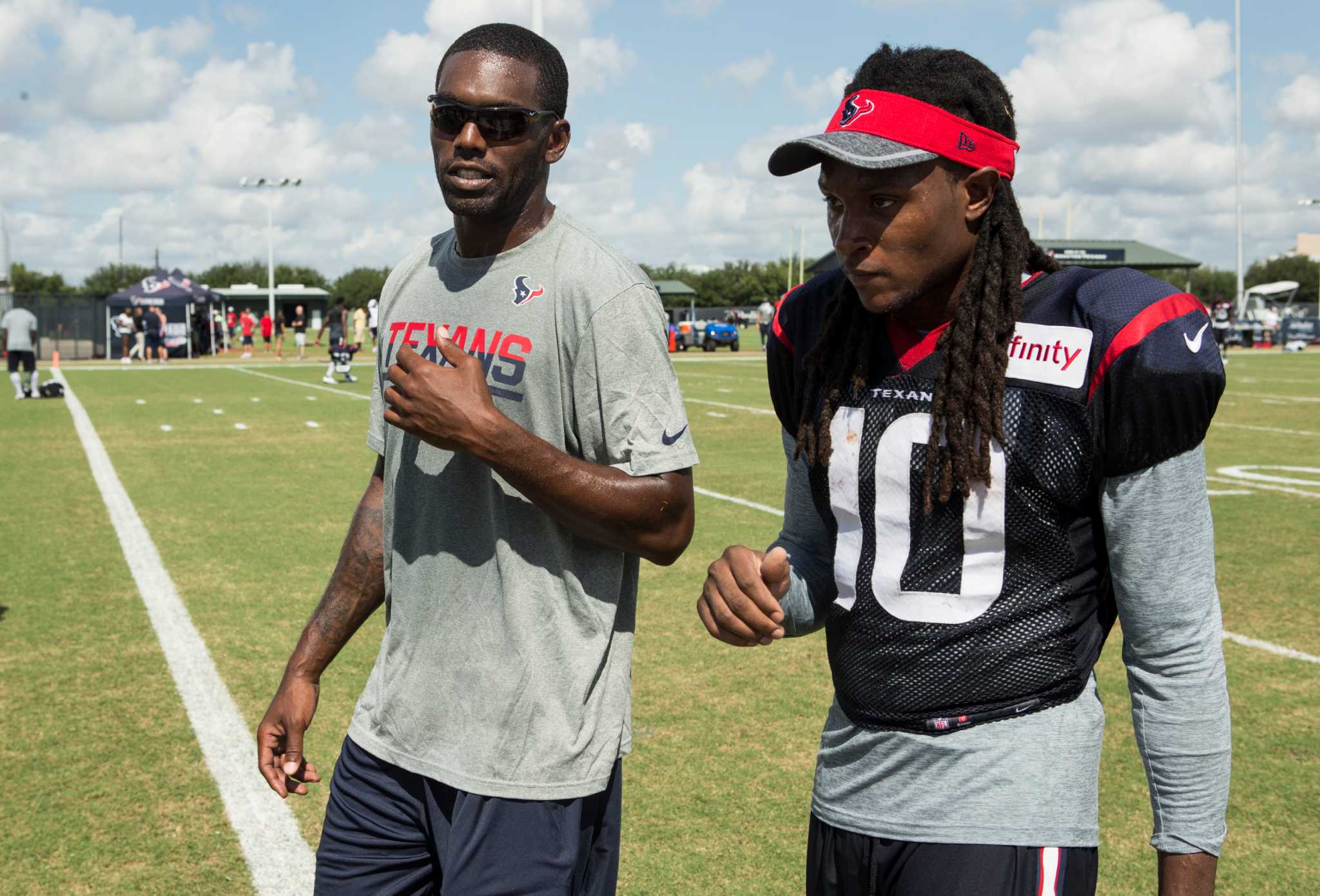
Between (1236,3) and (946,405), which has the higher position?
(1236,3)

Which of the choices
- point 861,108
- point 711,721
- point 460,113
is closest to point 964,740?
point 861,108

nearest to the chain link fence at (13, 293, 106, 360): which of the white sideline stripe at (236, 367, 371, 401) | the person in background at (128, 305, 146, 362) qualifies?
the person in background at (128, 305, 146, 362)

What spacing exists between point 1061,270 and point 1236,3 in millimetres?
54232

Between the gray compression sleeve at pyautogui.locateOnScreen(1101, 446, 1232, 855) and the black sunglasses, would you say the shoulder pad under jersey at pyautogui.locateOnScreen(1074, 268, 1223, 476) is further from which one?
the black sunglasses

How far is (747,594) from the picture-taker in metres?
1.87

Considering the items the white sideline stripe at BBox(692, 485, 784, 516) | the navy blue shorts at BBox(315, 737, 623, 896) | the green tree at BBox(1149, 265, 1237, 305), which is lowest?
the white sideline stripe at BBox(692, 485, 784, 516)

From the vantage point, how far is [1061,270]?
194cm

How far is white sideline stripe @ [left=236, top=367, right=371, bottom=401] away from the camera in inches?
923

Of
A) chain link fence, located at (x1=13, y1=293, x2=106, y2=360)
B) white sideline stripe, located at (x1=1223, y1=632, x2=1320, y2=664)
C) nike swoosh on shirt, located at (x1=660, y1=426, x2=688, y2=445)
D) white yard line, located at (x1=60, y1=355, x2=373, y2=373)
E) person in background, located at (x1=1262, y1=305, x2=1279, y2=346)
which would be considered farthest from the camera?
person in background, located at (x1=1262, y1=305, x2=1279, y2=346)

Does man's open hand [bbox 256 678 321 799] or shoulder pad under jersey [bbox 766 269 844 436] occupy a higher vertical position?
shoulder pad under jersey [bbox 766 269 844 436]

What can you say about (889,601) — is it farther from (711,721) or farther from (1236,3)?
(1236,3)

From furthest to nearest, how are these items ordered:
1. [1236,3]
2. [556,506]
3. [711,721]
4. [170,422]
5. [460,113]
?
[1236,3], [170,422], [711,721], [460,113], [556,506]

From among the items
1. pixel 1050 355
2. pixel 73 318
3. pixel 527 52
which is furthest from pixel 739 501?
pixel 73 318

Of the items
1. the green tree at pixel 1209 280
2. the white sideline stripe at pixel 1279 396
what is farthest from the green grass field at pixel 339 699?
the green tree at pixel 1209 280
